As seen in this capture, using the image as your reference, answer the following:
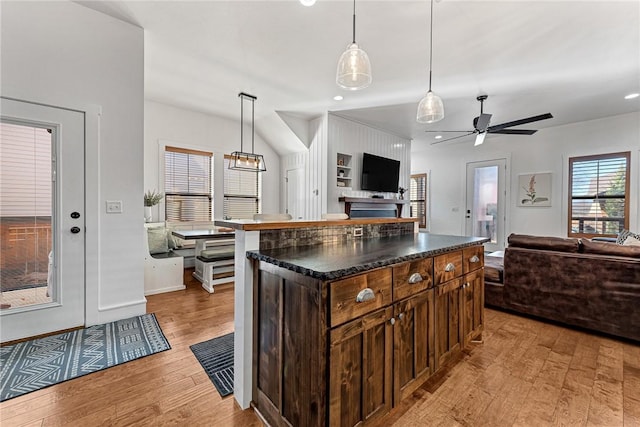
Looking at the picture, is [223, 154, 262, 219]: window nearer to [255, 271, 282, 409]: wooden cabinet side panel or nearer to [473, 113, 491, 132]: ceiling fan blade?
[473, 113, 491, 132]: ceiling fan blade

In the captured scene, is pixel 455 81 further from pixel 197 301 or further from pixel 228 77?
pixel 197 301

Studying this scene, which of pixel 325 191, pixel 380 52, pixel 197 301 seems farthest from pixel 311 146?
pixel 197 301

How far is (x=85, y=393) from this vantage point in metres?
1.66

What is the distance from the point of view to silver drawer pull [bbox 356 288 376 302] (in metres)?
1.24

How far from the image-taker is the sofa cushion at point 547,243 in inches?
104

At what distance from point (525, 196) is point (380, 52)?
504cm

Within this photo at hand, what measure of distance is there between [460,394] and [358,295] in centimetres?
113

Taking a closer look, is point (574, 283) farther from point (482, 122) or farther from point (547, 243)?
point (482, 122)

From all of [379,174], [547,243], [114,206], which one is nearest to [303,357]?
[114,206]

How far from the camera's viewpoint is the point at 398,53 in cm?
312

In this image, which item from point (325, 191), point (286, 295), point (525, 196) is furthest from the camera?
point (525, 196)

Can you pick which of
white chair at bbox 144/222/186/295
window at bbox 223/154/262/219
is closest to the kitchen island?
white chair at bbox 144/222/186/295

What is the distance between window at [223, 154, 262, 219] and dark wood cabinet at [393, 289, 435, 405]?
487 cm

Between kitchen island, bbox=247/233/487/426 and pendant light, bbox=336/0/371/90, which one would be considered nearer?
kitchen island, bbox=247/233/487/426
